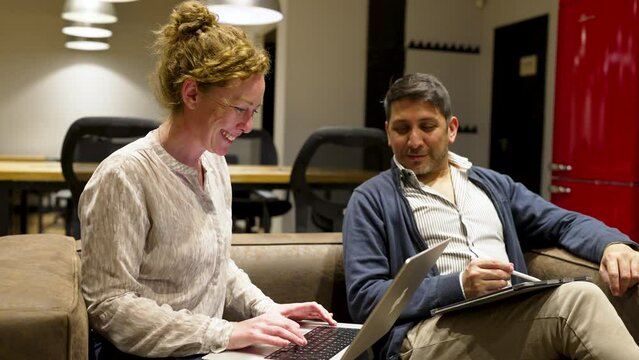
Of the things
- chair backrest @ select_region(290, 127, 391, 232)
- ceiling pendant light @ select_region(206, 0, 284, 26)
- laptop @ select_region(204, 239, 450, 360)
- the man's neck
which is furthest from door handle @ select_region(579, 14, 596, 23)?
laptop @ select_region(204, 239, 450, 360)

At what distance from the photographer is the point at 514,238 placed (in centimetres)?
187

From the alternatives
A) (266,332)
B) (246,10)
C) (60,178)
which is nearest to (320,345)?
(266,332)

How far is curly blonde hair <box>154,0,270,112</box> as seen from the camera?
47.4 inches

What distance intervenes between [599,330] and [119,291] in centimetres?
95

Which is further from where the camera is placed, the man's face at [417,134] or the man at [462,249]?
the man's face at [417,134]

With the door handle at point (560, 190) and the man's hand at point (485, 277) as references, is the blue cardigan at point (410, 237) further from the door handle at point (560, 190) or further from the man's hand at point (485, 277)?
the door handle at point (560, 190)

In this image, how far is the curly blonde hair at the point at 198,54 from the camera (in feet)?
3.95

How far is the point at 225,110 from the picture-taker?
1228mm

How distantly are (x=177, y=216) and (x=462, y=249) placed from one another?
0.86m

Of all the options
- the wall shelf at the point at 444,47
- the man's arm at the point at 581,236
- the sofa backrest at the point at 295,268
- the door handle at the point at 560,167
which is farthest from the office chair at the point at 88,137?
the wall shelf at the point at 444,47

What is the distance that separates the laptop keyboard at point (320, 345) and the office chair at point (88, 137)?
1.85 m

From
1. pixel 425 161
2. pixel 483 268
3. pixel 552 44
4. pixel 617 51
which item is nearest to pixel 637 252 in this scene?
pixel 483 268

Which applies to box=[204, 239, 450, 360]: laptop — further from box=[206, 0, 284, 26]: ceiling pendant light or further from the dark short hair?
box=[206, 0, 284, 26]: ceiling pendant light

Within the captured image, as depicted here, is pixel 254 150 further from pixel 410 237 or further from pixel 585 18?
pixel 410 237
